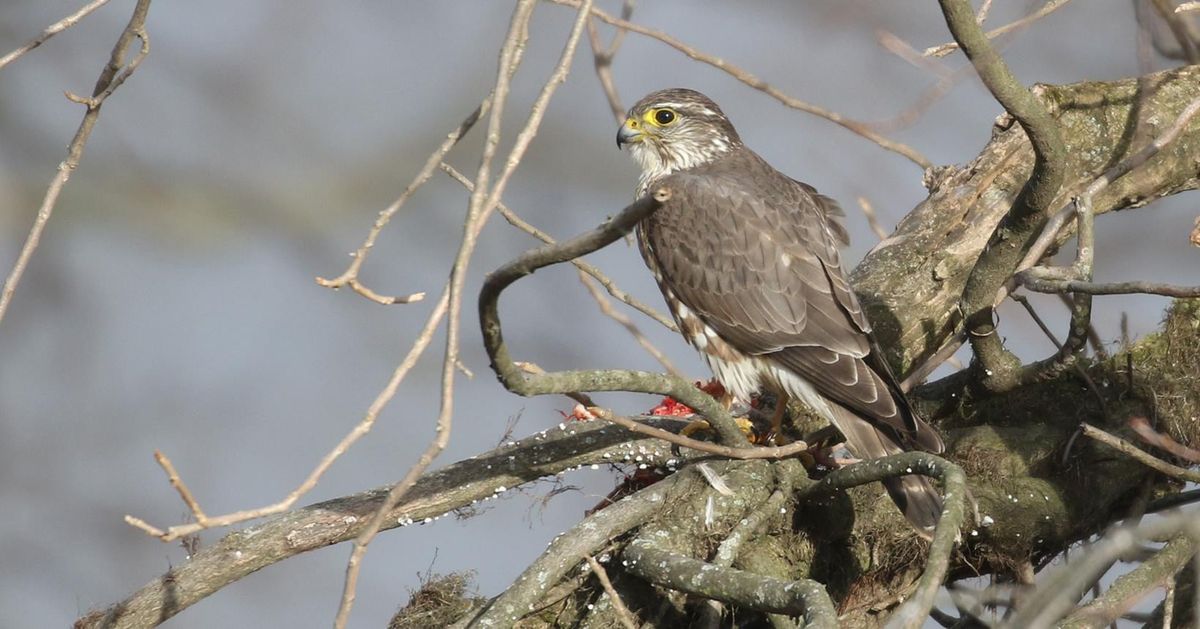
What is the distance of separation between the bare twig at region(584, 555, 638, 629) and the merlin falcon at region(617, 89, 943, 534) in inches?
42.8

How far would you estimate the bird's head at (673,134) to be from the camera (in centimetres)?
551

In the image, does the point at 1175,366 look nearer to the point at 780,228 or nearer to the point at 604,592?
the point at 780,228

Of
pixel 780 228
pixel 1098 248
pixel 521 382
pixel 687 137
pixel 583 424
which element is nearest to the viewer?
pixel 521 382

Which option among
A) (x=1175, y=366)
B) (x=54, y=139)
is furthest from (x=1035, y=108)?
(x=54, y=139)

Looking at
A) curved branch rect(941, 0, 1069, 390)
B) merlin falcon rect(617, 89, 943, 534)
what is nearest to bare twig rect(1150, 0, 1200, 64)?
curved branch rect(941, 0, 1069, 390)

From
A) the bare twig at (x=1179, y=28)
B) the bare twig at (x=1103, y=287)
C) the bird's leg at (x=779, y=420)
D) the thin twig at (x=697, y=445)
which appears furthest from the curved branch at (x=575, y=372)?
the bare twig at (x=1179, y=28)

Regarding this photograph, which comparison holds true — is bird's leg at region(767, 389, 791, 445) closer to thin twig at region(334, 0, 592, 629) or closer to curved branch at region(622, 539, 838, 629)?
curved branch at region(622, 539, 838, 629)

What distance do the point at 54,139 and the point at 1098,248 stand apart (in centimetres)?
549

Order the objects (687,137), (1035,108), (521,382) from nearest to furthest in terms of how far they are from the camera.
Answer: (521,382)
(1035,108)
(687,137)

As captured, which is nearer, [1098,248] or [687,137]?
[687,137]

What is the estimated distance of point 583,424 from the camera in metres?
4.07

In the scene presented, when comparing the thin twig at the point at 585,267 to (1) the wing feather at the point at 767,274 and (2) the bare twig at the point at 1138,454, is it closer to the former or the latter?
(1) the wing feather at the point at 767,274

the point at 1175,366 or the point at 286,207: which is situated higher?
the point at 286,207

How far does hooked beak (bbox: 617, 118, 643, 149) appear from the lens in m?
5.50
